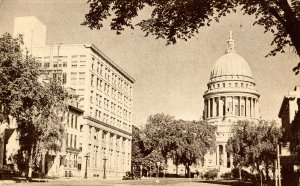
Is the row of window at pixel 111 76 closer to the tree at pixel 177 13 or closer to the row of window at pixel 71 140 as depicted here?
the row of window at pixel 71 140

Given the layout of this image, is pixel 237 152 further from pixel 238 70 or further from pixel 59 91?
pixel 238 70

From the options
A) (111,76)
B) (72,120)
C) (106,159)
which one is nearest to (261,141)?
(72,120)

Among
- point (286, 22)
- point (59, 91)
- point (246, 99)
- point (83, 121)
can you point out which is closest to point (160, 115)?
point (83, 121)

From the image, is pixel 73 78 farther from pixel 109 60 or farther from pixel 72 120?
pixel 109 60

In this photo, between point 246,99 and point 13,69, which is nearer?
point 13,69

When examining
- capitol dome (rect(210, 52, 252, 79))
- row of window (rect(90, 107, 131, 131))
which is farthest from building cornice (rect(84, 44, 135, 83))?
capitol dome (rect(210, 52, 252, 79))

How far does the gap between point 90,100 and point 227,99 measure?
84410 millimetres

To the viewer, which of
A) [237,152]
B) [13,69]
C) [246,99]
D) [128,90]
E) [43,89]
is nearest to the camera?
[13,69]

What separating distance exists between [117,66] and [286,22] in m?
92.1

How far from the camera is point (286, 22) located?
1272 centimetres

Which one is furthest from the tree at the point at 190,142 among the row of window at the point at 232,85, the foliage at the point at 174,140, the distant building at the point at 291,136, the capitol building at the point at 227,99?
the row of window at the point at 232,85

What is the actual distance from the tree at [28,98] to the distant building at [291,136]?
25.8 meters

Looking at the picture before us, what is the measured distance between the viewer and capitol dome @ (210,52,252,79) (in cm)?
16862

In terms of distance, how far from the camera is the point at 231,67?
170 meters
